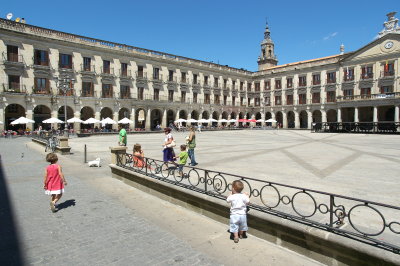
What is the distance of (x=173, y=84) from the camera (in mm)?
48219

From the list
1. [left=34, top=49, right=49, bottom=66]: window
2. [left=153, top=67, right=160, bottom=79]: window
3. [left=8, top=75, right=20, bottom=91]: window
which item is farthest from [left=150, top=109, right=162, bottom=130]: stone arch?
[left=8, top=75, right=20, bottom=91]: window

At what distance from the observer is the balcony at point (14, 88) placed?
103 ft

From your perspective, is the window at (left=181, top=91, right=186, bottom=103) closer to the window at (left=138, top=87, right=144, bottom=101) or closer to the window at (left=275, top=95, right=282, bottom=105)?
the window at (left=138, top=87, right=144, bottom=101)

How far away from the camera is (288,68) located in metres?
56.5

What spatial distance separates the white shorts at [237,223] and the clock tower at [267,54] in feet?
225

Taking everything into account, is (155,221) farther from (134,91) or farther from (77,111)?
(134,91)

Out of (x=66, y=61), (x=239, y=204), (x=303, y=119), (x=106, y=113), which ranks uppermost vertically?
(x=66, y=61)

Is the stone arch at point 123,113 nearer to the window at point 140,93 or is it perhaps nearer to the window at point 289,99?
the window at point 140,93

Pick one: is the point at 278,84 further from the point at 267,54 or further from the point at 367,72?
the point at 367,72

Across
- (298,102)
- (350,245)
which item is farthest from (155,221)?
(298,102)

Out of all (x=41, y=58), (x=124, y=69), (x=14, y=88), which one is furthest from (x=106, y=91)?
(x=14, y=88)

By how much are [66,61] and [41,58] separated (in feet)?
9.78

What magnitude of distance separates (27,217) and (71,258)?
8.07 ft

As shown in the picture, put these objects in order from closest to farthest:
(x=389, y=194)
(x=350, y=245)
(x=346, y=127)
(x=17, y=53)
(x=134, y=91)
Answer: (x=350, y=245)
(x=389, y=194)
(x=17, y=53)
(x=346, y=127)
(x=134, y=91)
